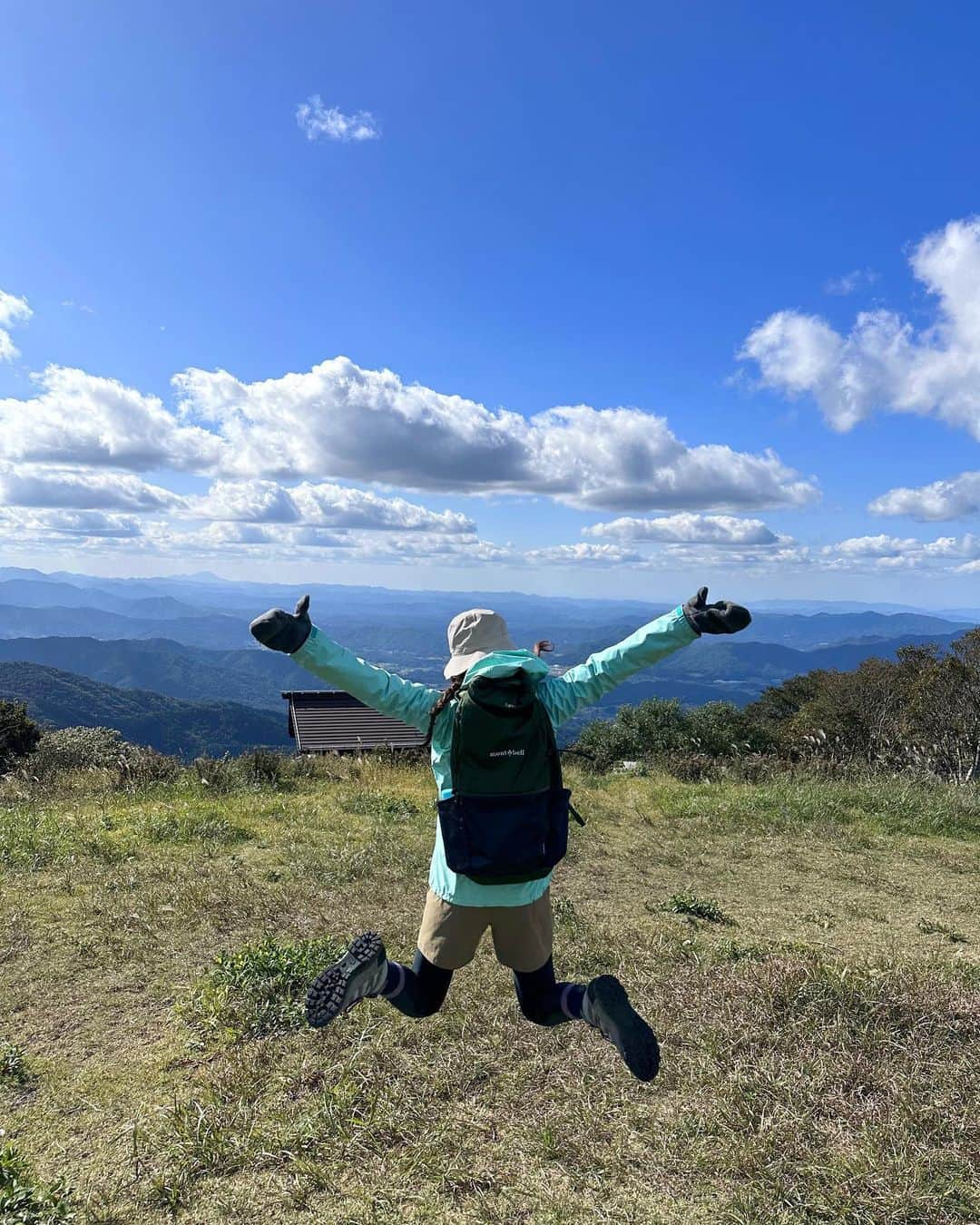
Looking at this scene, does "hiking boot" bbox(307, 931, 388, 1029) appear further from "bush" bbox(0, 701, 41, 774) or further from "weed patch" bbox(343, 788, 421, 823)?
"bush" bbox(0, 701, 41, 774)

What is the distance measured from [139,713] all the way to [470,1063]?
19702 centimetres

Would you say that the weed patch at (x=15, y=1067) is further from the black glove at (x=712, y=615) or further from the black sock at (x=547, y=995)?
the black glove at (x=712, y=615)

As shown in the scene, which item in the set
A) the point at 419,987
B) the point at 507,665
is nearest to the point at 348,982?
the point at 419,987

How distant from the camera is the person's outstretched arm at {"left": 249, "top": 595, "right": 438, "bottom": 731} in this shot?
9.55 ft

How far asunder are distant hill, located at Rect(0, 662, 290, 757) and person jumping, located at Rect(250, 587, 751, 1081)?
156 metres

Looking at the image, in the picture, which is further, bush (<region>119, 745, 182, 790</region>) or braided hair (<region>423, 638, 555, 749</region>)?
bush (<region>119, 745, 182, 790</region>)

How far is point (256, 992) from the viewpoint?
4.11 meters

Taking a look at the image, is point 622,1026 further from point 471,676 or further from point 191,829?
point 191,829

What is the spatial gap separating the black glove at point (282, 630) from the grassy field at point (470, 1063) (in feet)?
7.15

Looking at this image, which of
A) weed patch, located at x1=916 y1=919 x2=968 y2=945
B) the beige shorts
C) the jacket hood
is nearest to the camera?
the jacket hood

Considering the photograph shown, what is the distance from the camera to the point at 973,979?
177 inches

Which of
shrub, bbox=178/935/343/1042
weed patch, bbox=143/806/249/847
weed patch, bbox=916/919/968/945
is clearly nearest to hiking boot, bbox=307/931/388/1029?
shrub, bbox=178/935/343/1042

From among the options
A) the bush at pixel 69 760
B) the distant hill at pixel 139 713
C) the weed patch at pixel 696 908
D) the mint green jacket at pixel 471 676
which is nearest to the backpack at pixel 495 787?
the mint green jacket at pixel 471 676

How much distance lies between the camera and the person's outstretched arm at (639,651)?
125 inches
